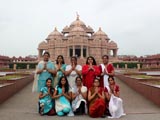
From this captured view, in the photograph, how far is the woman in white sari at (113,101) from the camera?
7.41 meters

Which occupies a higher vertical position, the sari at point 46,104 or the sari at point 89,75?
the sari at point 89,75

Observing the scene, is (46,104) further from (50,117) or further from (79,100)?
(79,100)

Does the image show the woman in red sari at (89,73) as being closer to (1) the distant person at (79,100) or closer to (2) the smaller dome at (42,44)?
(1) the distant person at (79,100)

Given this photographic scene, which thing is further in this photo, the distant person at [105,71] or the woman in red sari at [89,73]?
the distant person at [105,71]

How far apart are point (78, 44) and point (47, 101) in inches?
2266

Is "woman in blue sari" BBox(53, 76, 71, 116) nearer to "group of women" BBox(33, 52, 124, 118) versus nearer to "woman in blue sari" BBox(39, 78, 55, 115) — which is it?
"group of women" BBox(33, 52, 124, 118)

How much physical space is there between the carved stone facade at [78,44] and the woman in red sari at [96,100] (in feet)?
178

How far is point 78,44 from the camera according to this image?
65062 millimetres

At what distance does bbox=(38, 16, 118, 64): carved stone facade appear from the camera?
65.6 metres

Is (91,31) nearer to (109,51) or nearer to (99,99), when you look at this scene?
(109,51)

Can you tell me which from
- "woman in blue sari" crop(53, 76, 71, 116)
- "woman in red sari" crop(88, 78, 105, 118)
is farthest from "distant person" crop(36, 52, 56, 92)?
"woman in red sari" crop(88, 78, 105, 118)

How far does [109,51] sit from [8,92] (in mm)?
63531

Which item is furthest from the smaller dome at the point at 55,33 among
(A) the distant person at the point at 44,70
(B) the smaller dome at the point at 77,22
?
(A) the distant person at the point at 44,70

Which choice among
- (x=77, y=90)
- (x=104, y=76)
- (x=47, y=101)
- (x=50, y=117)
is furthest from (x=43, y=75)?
(x=104, y=76)
